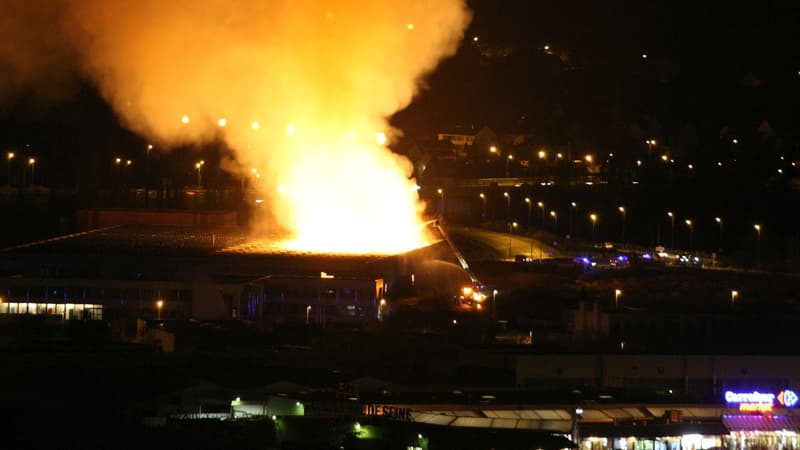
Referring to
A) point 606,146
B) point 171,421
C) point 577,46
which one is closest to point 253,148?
point 606,146

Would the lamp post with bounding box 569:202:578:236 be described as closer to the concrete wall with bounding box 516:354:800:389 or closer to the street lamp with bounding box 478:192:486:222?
the street lamp with bounding box 478:192:486:222

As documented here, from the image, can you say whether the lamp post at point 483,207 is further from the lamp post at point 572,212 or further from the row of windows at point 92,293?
the row of windows at point 92,293

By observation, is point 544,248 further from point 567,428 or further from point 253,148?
point 567,428

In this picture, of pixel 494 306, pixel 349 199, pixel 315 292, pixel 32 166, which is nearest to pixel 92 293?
pixel 315 292

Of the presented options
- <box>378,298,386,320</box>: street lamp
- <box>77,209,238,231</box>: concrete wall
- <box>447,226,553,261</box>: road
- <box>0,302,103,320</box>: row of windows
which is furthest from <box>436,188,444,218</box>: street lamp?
<box>0,302,103,320</box>: row of windows

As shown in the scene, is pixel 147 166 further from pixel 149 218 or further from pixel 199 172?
pixel 149 218

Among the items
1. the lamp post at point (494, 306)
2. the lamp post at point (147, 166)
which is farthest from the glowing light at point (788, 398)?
the lamp post at point (147, 166)
